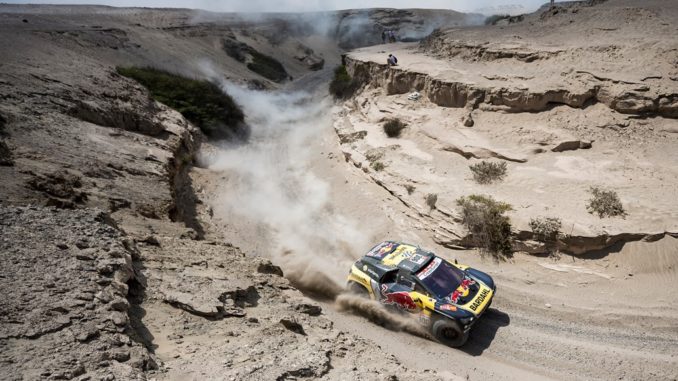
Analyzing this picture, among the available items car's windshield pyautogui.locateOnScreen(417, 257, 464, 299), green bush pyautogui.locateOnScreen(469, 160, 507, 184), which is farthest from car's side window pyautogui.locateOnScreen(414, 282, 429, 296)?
green bush pyautogui.locateOnScreen(469, 160, 507, 184)

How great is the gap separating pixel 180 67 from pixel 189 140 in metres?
13.2

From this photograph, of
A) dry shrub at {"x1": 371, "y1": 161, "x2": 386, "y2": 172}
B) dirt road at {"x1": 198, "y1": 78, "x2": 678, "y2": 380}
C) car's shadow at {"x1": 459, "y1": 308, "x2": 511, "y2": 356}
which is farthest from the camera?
dry shrub at {"x1": 371, "y1": 161, "x2": 386, "y2": 172}

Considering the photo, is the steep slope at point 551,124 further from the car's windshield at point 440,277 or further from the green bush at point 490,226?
the car's windshield at point 440,277

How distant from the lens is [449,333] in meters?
9.16

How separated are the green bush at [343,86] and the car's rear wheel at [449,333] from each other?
19.5m

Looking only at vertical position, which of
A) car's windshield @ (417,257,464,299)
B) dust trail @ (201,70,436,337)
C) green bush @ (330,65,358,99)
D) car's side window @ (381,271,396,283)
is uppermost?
green bush @ (330,65,358,99)

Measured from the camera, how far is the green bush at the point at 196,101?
22.4 metres

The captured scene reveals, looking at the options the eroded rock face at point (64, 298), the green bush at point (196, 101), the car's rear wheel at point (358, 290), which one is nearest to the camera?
the eroded rock face at point (64, 298)

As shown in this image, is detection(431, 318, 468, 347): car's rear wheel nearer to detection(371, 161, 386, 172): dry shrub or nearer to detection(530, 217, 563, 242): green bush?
detection(530, 217, 563, 242): green bush

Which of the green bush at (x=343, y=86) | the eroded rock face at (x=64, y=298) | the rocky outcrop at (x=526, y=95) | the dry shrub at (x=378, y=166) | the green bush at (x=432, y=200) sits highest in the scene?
the rocky outcrop at (x=526, y=95)

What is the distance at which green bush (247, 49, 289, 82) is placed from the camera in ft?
129

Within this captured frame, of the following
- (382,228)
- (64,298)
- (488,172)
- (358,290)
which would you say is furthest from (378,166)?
(64,298)

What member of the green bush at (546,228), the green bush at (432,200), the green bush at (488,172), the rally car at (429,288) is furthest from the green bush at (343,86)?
the rally car at (429,288)

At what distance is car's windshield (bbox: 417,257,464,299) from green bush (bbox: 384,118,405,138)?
32.9 ft
